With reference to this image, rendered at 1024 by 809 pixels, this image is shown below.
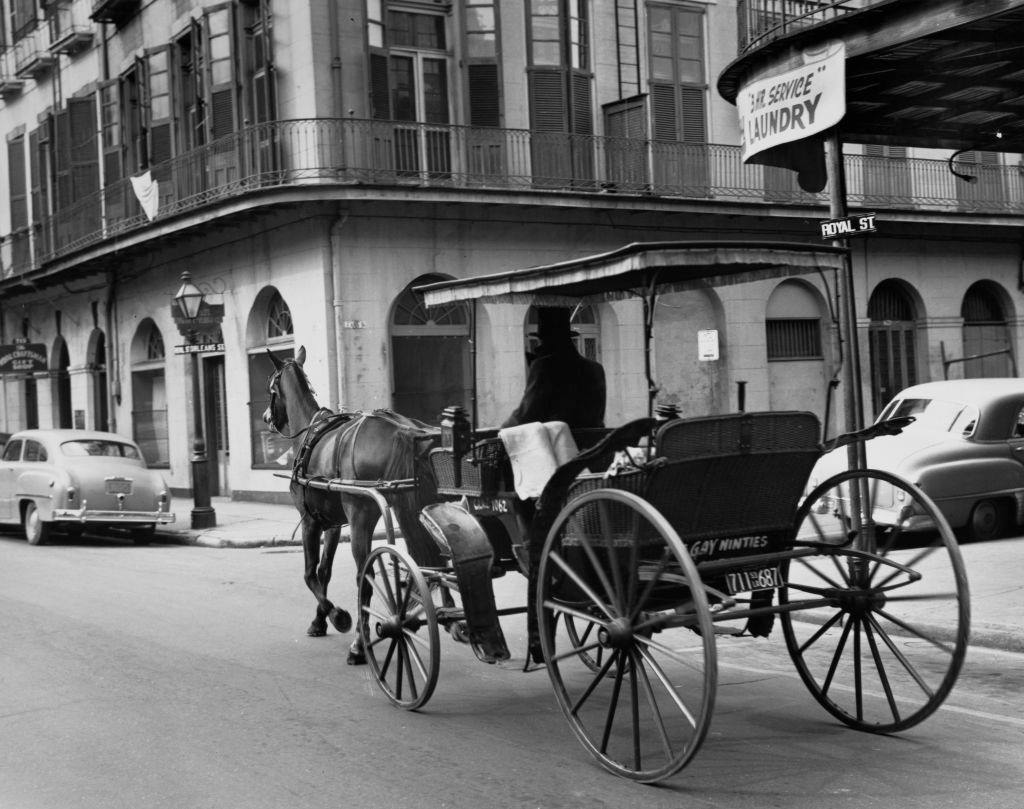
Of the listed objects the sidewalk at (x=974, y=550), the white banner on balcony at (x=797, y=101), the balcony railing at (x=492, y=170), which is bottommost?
the sidewalk at (x=974, y=550)

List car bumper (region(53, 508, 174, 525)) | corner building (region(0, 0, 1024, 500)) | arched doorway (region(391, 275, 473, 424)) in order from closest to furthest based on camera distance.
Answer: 1. car bumper (region(53, 508, 174, 525))
2. corner building (region(0, 0, 1024, 500))
3. arched doorway (region(391, 275, 473, 424))

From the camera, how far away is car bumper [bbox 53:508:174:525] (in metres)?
16.9

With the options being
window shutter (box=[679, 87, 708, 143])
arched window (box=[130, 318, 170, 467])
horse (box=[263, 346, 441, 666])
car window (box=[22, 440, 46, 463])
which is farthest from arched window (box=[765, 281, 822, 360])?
horse (box=[263, 346, 441, 666])

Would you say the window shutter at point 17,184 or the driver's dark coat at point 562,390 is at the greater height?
the window shutter at point 17,184

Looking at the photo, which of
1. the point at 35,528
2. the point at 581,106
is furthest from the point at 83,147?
the point at 35,528

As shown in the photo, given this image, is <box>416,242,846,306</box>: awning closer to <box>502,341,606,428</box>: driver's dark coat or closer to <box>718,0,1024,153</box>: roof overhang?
<box>502,341,606,428</box>: driver's dark coat

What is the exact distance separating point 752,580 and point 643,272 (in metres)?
1.61

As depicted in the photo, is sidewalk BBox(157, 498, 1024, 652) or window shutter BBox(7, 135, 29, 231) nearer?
sidewalk BBox(157, 498, 1024, 652)

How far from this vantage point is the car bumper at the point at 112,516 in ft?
55.5

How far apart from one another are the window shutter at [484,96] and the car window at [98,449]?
25.5 ft

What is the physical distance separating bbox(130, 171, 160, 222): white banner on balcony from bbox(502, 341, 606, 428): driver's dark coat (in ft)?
57.1

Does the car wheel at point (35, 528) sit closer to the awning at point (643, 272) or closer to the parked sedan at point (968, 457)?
the parked sedan at point (968, 457)

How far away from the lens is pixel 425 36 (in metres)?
20.7

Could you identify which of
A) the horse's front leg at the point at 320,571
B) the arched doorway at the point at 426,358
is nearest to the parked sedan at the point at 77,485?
the arched doorway at the point at 426,358
